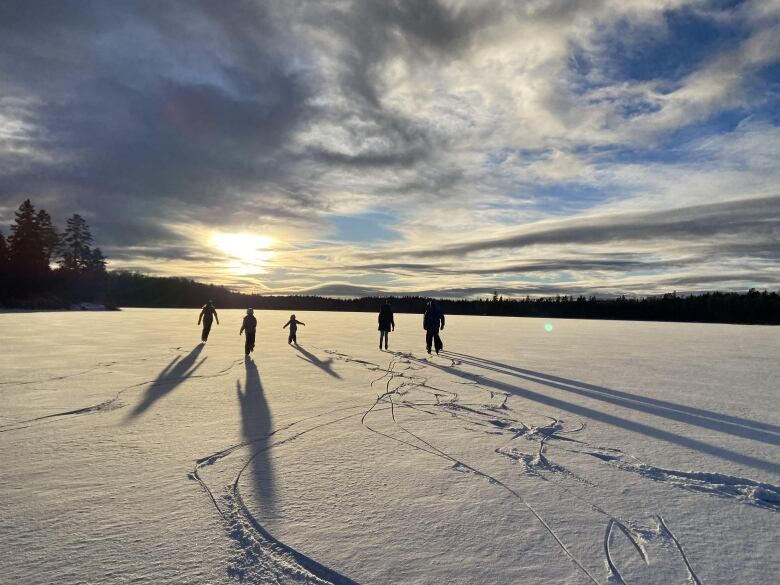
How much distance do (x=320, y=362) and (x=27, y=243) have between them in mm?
68740

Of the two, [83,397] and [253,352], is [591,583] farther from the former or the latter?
[253,352]

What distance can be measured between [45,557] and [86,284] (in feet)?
281

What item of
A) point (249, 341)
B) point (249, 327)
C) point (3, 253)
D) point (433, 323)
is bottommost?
point (249, 341)

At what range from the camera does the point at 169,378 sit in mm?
8938

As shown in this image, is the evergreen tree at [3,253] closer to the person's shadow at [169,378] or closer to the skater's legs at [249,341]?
the person's shadow at [169,378]

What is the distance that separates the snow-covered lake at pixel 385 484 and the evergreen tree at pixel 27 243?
216ft

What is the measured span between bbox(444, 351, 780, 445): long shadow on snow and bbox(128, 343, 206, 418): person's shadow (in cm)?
755

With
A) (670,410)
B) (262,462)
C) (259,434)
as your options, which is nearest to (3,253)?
(259,434)

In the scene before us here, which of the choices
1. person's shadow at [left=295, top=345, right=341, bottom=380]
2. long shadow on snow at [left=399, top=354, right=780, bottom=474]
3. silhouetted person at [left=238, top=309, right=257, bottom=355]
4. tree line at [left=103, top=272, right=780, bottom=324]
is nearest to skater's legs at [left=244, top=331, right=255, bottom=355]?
silhouetted person at [left=238, top=309, right=257, bottom=355]

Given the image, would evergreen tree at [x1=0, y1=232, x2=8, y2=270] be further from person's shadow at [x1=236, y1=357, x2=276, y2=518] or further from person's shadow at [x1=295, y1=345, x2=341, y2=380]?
person's shadow at [x1=236, y1=357, x2=276, y2=518]

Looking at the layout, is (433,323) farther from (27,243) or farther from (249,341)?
(27,243)

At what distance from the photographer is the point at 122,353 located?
1288 cm

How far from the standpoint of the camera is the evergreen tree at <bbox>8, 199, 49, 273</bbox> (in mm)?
57094

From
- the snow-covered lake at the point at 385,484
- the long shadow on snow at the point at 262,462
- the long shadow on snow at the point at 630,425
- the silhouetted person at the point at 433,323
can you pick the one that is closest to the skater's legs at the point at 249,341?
the long shadow on snow at the point at 262,462
